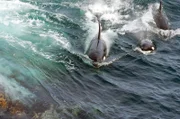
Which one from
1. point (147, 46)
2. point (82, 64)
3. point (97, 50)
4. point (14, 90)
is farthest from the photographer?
point (147, 46)

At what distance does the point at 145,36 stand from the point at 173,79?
4441mm

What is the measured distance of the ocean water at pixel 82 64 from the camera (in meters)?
13.2

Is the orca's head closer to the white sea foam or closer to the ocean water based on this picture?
the ocean water

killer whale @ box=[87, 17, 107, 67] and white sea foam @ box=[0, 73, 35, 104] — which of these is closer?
white sea foam @ box=[0, 73, 35, 104]

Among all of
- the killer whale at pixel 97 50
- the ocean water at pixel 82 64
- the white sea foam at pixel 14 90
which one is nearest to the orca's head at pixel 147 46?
the ocean water at pixel 82 64

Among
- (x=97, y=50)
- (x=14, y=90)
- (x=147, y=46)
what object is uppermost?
(x=147, y=46)

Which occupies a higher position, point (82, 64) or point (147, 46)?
point (147, 46)

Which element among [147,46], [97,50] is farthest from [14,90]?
[147,46]

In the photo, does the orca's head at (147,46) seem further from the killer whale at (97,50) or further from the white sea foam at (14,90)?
the white sea foam at (14,90)

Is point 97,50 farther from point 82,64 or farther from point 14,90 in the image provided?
point 14,90

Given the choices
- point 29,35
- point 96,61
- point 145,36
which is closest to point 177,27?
point 145,36

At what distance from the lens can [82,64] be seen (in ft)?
54.7

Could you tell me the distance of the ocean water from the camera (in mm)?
13156

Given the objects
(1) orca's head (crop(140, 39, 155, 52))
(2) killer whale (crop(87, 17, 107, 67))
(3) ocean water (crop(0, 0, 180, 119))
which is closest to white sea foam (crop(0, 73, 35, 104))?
(3) ocean water (crop(0, 0, 180, 119))
